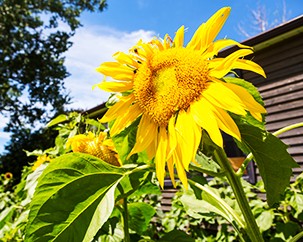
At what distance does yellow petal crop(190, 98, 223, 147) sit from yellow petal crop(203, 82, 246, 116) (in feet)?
A: 0.04

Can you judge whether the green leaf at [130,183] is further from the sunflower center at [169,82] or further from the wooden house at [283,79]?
the wooden house at [283,79]

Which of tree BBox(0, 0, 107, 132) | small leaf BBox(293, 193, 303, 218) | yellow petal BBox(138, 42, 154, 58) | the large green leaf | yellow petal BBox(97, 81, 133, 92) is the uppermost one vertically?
tree BBox(0, 0, 107, 132)

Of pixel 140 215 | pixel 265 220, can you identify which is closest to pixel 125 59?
pixel 140 215

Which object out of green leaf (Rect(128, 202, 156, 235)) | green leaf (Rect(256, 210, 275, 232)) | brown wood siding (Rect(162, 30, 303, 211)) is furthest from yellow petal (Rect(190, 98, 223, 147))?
brown wood siding (Rect(162, 30, 303, 211))

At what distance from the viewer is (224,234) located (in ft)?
10.2

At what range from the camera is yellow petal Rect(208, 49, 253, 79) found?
593 mm

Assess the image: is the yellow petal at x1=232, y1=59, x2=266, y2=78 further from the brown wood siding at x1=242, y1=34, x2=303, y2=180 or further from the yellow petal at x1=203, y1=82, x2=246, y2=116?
the brown wood siding at x1=242, y1=34, x2=303, y2=180

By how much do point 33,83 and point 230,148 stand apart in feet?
36.5

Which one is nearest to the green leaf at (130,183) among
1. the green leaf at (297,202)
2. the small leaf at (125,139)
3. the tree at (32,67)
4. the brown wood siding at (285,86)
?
the small leaf at (125,139)

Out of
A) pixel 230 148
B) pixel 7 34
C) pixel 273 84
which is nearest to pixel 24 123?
pixel 7 34

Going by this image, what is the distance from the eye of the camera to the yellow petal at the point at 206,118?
0.57 m

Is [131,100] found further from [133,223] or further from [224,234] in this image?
[224,234]

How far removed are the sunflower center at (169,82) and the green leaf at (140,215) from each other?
540 millimetres

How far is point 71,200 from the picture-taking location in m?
0.66
